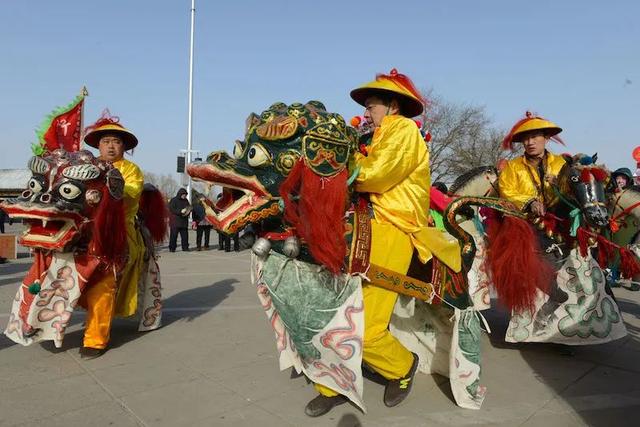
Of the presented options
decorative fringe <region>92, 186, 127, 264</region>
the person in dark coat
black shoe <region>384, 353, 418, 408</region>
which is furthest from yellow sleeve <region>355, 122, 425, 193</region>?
the person in dark coat

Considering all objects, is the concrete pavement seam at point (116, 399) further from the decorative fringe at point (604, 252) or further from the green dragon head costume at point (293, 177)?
the decorative fringe at point (604, 252)

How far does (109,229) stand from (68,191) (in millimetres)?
450

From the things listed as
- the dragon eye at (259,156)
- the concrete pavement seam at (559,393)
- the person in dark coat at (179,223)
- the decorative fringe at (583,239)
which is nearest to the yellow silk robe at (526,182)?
the decorative fringe at (583,239)

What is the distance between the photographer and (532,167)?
164 inches

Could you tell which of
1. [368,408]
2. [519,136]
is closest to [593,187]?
[519,136]

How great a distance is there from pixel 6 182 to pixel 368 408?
21.3 m

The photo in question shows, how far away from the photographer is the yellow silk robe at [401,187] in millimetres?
2385

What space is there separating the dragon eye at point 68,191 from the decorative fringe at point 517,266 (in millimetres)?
3154

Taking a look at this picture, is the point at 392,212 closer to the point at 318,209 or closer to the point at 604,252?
the point at 318,209

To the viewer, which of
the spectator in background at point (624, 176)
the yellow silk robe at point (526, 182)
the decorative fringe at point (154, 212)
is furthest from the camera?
the decorative fringe at point (154, 212)

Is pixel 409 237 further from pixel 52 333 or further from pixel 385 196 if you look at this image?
pixel 52 333

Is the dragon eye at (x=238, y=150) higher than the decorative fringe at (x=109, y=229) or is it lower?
higher

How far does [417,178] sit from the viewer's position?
2615 millimetres

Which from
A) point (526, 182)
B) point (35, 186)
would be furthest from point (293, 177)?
point (526, 182)
